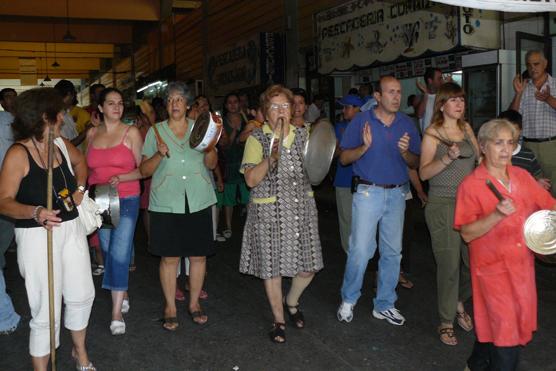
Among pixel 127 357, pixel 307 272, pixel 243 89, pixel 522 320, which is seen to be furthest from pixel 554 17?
pixel 243 89

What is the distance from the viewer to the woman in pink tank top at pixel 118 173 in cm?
468

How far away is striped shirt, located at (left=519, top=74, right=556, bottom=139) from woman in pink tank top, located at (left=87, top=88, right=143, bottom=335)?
4134mm

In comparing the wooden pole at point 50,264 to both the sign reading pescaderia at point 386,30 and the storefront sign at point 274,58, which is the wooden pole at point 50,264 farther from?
the storefront sign at point 274,58

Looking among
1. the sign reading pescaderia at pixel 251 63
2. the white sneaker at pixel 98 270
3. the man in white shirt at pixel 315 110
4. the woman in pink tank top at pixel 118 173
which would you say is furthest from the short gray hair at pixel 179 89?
the sign reading pescaderia at pixel 251 63

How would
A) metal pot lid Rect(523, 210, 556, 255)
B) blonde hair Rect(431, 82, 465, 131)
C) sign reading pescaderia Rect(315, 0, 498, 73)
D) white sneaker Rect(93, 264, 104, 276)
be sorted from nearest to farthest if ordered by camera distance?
metal pot lid Rect(523, 210, 556, 255), blonde hair Rect(431, 82, 465, 131), white sneaker Rect(93, 264, 104, 276), sign reading pescaderia Rect(315, 0, 498, 73)

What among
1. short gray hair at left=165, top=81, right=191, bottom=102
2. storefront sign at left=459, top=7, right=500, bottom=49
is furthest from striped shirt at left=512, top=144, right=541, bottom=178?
storefront sign at left=459, top=7, right=500, bottom=49

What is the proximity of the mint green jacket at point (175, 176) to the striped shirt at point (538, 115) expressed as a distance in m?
3.78

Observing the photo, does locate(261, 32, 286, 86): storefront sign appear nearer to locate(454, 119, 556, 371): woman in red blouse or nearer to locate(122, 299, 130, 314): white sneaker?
locate(122, 299, 130, 314): white sneaker

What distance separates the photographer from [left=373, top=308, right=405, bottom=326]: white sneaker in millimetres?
4723

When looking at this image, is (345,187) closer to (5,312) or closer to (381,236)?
(381,236)

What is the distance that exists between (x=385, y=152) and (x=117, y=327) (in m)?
2.47

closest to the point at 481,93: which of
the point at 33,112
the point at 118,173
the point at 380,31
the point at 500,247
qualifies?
the point at 380,31

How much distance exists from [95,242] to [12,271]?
1212 mm

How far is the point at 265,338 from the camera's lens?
4559 mm
